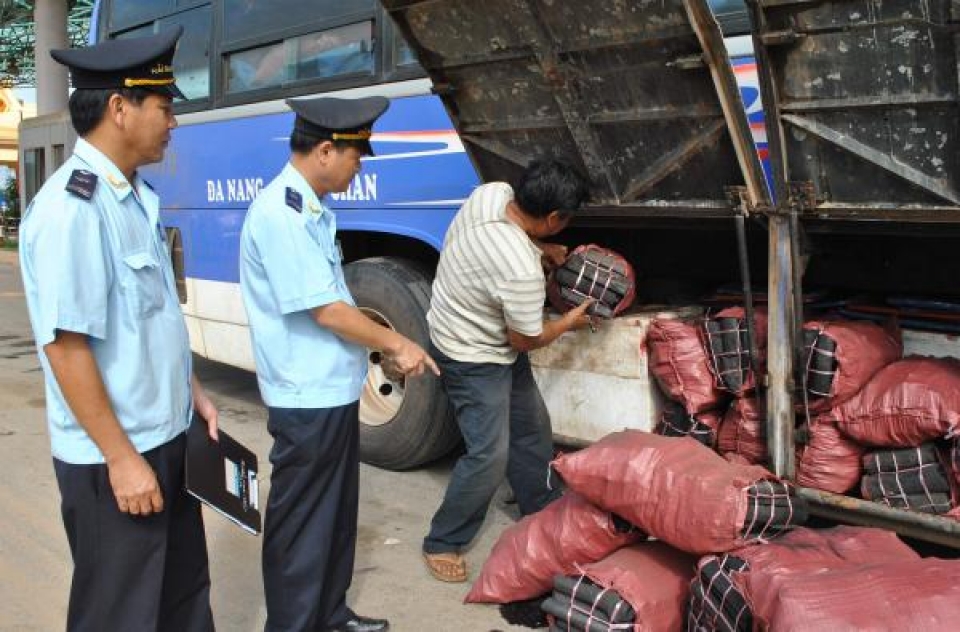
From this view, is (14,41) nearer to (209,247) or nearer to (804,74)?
(209,247)

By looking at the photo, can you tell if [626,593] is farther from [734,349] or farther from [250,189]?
[250,189]

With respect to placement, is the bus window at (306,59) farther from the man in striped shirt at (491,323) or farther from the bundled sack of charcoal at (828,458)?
the bundled sack of charcoal at (828,458)

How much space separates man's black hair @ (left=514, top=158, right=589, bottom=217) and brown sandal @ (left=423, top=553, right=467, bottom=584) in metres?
1.34

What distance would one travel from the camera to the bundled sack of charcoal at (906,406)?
9.70 ft

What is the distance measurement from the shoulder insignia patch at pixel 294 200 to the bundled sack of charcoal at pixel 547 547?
4.44 ft

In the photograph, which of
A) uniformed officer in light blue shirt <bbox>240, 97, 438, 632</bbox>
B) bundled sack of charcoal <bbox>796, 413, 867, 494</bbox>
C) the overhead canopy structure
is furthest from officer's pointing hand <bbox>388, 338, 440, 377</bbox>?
the overhead canopy structure

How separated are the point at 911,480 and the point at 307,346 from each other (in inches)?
76.3

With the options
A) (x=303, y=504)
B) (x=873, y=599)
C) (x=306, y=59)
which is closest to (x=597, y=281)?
(x=303, y=504)

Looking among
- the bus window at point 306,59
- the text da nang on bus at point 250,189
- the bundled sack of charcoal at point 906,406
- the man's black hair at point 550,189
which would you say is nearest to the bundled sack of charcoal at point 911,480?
the bundled sack of charcoal at point 906,406

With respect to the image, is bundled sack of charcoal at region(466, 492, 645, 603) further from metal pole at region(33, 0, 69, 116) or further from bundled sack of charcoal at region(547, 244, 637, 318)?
metal pole at region(33, 0, 69, 116)

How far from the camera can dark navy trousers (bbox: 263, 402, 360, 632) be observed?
9.03 ft

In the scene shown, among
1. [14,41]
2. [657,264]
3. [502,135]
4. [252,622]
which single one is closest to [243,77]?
[502,135]

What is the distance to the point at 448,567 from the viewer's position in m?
3.59

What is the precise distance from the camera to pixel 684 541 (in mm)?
2820
